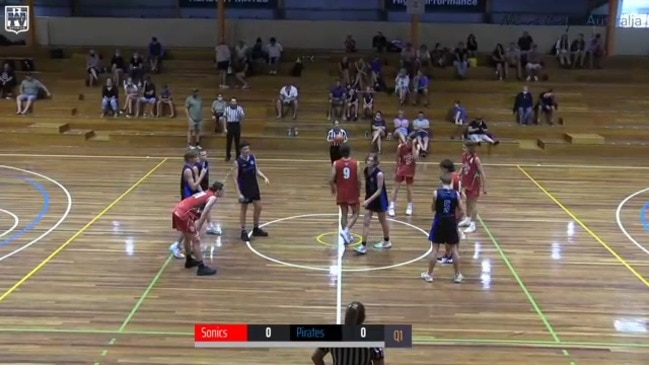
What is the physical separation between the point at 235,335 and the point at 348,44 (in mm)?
24427

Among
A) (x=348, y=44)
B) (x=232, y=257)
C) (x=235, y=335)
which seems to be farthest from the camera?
(x=348, y=44)

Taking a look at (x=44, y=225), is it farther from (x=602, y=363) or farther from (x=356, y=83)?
(x=356, y=83)

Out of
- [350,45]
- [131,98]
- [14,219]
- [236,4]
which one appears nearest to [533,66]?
[350,45]

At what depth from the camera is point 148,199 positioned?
1434 cm

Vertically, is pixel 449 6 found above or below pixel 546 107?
above

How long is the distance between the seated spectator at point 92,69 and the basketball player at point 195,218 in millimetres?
17141

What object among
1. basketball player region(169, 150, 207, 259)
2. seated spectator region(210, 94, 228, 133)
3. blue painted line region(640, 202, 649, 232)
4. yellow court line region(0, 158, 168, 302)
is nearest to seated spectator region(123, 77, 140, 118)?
seated spectator region(210, 94, 228, 133)

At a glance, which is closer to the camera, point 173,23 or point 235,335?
point 235,335

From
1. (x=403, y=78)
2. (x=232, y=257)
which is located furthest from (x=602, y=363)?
(x=403, y=78)

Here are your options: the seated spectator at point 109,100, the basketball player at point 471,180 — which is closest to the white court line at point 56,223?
the seated spectator at point 109,100

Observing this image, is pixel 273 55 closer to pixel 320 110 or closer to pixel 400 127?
pixel 320 110

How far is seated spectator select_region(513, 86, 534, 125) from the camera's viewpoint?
2283cm

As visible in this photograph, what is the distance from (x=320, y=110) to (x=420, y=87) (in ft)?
11.2

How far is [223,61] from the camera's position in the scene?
25000 mm
